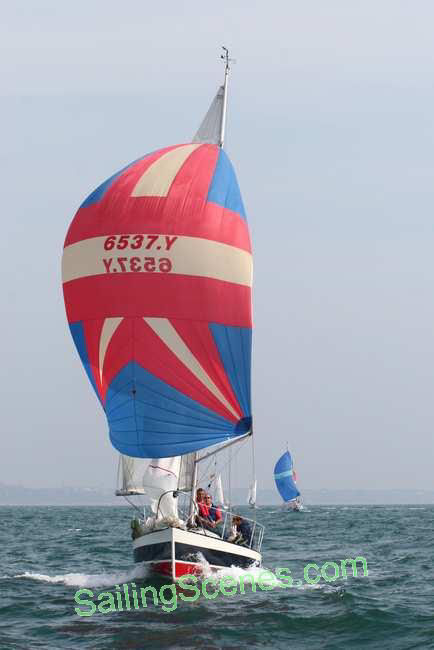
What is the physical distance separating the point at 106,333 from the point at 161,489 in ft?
12.3

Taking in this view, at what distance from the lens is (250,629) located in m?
17.3

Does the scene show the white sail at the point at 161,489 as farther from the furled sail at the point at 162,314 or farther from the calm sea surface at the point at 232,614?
the calm sea surface at the point at 232,614

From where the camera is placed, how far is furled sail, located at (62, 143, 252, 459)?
20.9 m

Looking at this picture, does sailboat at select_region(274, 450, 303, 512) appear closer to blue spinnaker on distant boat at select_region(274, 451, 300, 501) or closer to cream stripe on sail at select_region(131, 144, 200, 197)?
blue spinnaker on distant boat at select_region(274, 451, 300, 501)

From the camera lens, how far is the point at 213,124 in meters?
25.8

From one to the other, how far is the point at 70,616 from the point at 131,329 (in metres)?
6.06

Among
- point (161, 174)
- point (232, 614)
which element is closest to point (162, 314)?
point (161, 174)

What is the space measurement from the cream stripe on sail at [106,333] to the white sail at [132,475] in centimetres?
546

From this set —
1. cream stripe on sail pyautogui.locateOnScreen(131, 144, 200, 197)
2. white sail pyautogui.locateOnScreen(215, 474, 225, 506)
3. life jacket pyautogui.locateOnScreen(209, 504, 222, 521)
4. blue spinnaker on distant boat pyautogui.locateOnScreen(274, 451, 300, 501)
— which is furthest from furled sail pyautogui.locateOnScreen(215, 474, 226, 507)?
blue spinnaker on distant boat pyautogui.locateOnScreen(274, 451, 300, 501)

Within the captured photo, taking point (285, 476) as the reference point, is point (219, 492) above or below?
below

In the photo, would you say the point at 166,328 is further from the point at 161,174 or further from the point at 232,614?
the point at 232,614

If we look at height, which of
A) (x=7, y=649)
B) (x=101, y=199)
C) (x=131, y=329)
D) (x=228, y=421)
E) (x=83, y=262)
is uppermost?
(x=101, y=199)

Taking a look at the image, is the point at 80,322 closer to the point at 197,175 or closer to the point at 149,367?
the point at 149,367

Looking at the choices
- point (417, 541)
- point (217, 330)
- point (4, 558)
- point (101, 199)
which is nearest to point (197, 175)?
point (101, 199)
